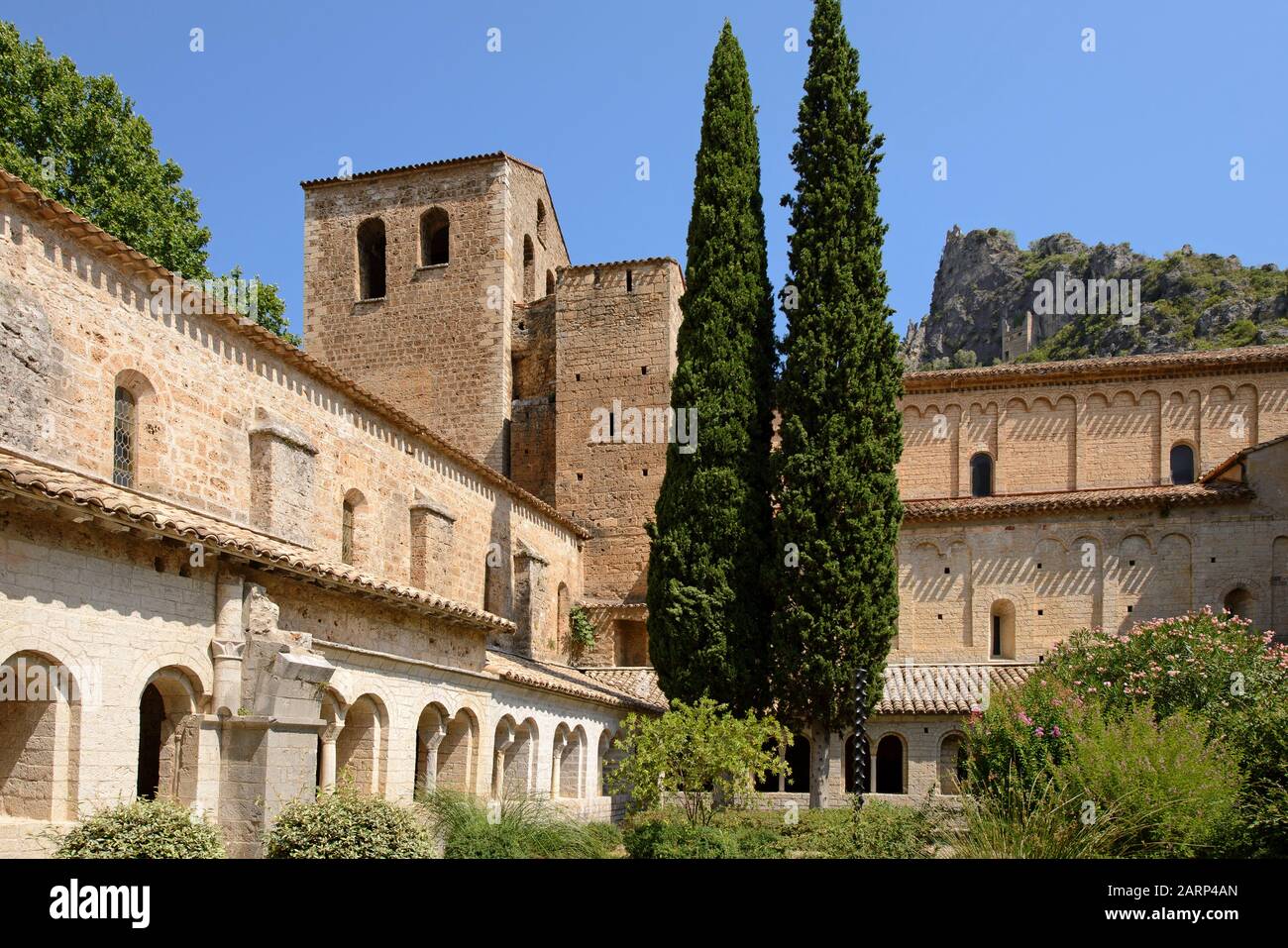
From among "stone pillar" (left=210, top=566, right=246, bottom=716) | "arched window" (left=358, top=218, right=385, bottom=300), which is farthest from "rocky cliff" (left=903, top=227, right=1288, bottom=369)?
"stone pillar" (left=210, top=566, right=246, bottom=716)

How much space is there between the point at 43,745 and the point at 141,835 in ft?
3.97

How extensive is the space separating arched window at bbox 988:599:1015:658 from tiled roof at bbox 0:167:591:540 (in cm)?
1218

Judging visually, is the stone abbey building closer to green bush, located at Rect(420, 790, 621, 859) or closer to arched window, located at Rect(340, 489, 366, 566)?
arched window, located at Rect(340, 489, 366, 566)

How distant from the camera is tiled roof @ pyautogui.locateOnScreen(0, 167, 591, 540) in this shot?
13.5m

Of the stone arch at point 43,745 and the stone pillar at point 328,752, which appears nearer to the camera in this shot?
the stone arch at point 43,745

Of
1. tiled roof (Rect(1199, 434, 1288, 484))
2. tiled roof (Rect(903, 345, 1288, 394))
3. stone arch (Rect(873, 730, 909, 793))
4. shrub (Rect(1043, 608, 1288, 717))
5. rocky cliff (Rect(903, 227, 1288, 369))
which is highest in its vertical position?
rocky cliff (Rect(903, 227, 1288, 369))

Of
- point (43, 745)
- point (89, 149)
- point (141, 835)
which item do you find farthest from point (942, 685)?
point (89, 149)

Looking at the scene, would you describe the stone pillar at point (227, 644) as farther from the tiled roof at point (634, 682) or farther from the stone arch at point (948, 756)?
the stone arch at point (948, 756)

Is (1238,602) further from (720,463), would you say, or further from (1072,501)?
(720,463)

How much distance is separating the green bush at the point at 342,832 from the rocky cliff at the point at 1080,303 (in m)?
47.6

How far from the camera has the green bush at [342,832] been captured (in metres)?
11.3

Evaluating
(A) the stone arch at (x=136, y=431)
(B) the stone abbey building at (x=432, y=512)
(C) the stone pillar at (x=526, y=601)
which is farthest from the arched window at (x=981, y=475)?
(A) the stone arch at (x=136, y=431)

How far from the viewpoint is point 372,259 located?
117ft
